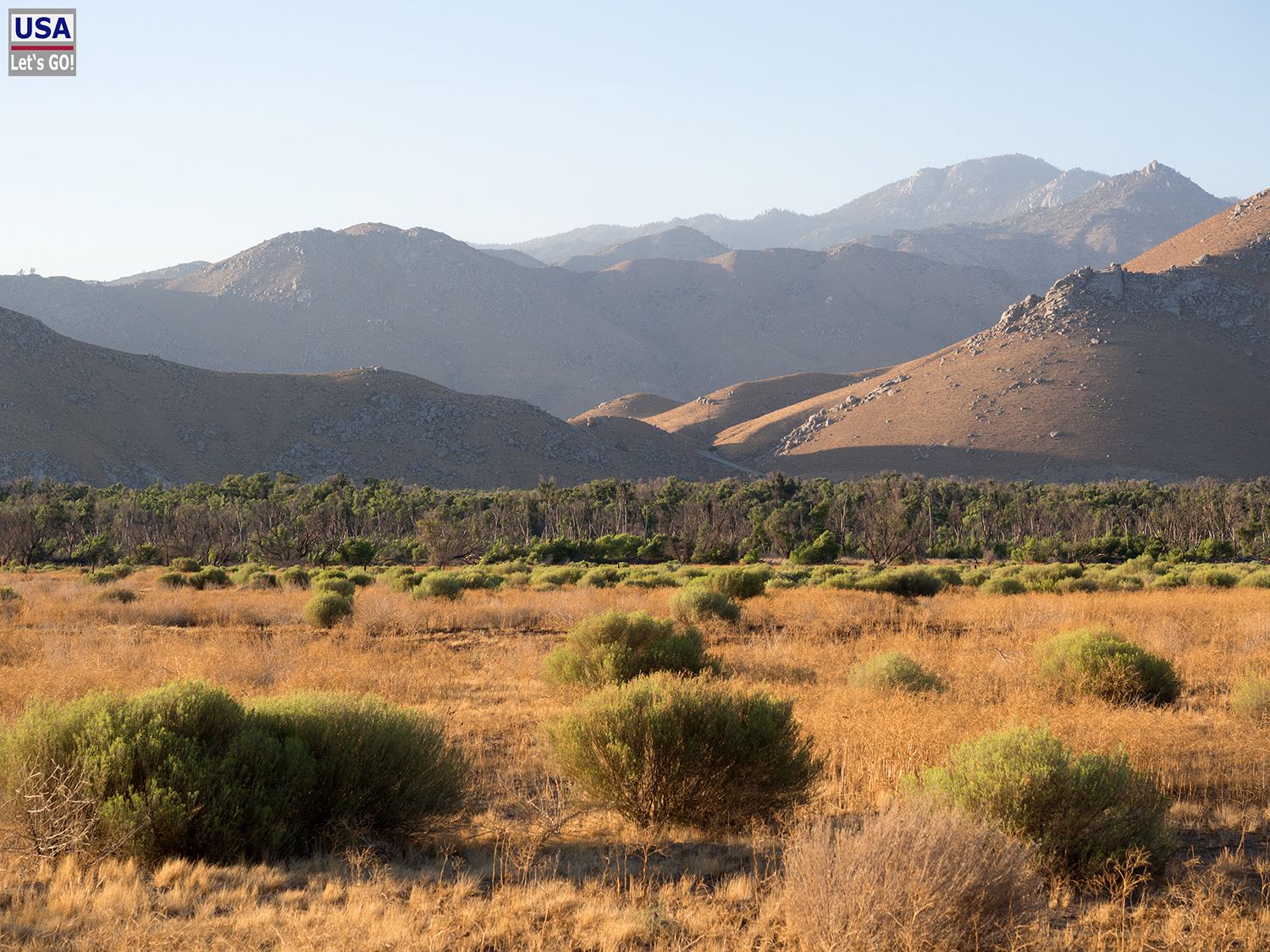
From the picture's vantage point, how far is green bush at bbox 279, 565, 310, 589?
29906 millimetres

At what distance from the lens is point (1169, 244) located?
164000 mm

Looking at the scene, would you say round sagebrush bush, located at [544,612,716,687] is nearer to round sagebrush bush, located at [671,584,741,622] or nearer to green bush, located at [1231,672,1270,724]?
round sagebrush bush, located at [671,584,741,622]

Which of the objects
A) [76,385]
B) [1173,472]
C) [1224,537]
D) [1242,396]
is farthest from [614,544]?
[1242,396]

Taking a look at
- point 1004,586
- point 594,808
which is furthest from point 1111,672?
point 1004,586

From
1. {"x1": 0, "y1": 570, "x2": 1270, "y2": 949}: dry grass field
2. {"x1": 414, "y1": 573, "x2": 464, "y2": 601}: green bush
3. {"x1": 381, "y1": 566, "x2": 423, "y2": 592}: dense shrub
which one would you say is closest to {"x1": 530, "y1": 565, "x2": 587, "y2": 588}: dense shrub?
{"x1": 381, "y1": 566, "x2": 423, "y2": 592}: dense shrub

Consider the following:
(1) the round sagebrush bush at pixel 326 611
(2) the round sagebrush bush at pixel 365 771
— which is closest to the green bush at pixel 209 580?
(1) the round sagebrush bush at pixel 326 611

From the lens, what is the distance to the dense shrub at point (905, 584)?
26172mm

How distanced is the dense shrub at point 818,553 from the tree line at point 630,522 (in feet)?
0.64

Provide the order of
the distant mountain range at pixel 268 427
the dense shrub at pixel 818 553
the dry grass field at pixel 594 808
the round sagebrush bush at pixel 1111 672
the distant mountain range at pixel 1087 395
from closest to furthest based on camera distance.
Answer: the dry grass field at pixel 594 808 → the round sagebrush bush at pixel 1111 672 → the dense shrub at pixel 818 553 → the distant mountain range at pixel 268 427 → the distant mountain range at pixel 1087 395

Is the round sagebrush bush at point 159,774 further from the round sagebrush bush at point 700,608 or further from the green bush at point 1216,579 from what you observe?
the green bush at point 1216,579

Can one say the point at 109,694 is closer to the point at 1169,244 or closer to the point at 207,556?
the point at 207,556

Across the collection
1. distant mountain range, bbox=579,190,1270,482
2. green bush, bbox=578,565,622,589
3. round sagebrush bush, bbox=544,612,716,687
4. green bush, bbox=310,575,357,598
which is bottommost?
green bush, bbox=578,565,622,589

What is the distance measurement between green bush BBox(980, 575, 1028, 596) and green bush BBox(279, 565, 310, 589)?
67.4 feet

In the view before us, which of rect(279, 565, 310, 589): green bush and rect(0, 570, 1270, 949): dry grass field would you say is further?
rect(279, 565, 310, 589): green bush
